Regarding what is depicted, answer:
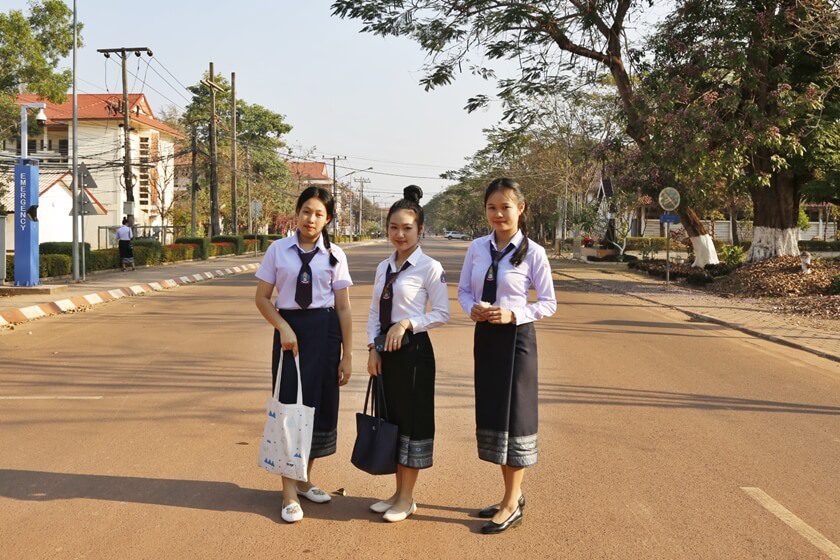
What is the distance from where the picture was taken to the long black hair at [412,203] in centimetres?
404

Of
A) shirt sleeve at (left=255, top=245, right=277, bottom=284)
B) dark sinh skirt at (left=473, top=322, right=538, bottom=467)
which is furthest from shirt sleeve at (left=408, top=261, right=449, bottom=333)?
shirt sleeve at (left=255, top=245, right=277, bottom=284)

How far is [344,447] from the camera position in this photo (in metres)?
5.51

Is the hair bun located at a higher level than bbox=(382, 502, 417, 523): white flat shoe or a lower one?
higher

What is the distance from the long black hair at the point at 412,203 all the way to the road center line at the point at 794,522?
2430 mm

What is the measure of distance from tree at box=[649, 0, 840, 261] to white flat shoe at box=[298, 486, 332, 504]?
53.2 ft

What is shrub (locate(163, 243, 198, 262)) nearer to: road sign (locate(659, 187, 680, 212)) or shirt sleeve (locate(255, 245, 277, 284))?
road sign (locate(659, 187, 680, 212))

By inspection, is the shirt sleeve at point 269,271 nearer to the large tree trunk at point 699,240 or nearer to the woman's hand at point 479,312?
the woman's hand at point 479,312

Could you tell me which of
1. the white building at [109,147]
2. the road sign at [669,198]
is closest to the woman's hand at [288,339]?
the road sign at [669,198]

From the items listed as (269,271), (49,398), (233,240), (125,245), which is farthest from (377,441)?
(233,240)

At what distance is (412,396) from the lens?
3.96 m

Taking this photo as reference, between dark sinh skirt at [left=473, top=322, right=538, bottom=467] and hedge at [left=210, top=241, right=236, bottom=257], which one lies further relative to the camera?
hedge at [left=210, top=241, right=236, bottom=257]

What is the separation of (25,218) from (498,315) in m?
15.4

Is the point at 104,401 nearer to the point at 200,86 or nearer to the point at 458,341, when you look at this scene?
the point at 458,341

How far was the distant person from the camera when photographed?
76.7ft
